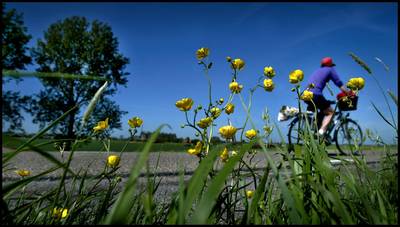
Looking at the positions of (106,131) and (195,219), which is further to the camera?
(106,131)

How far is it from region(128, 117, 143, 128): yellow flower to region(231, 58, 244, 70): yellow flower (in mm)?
589

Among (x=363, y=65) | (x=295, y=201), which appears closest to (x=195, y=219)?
(x=295, y=201)

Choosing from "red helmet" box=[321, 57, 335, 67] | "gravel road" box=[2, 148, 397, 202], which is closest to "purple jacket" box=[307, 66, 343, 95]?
"red helmet" box=[321, 57, 335, 67]

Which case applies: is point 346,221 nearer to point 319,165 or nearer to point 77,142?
point 319,165

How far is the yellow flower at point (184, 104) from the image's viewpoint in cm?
151

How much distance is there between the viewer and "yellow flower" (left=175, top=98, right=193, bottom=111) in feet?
4.95

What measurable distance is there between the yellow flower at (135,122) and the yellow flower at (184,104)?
0.24 meters

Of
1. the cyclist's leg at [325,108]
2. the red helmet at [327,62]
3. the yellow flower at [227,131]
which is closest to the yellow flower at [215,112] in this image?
the yellow flower at [227,131]

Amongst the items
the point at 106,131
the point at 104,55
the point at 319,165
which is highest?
the point at 104,55

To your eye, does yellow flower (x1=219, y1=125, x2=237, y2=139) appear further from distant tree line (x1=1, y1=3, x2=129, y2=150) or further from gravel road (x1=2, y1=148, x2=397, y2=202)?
distant tree line (x1=1, y1=3, x2=129, y2=150)

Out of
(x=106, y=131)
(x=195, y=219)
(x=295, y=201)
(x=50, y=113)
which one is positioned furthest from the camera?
(x=50, y=113)

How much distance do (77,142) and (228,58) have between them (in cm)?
101

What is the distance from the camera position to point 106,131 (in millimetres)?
1509

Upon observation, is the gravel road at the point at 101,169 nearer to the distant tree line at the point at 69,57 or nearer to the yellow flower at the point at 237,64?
the yellow flower at the point at 237,64
